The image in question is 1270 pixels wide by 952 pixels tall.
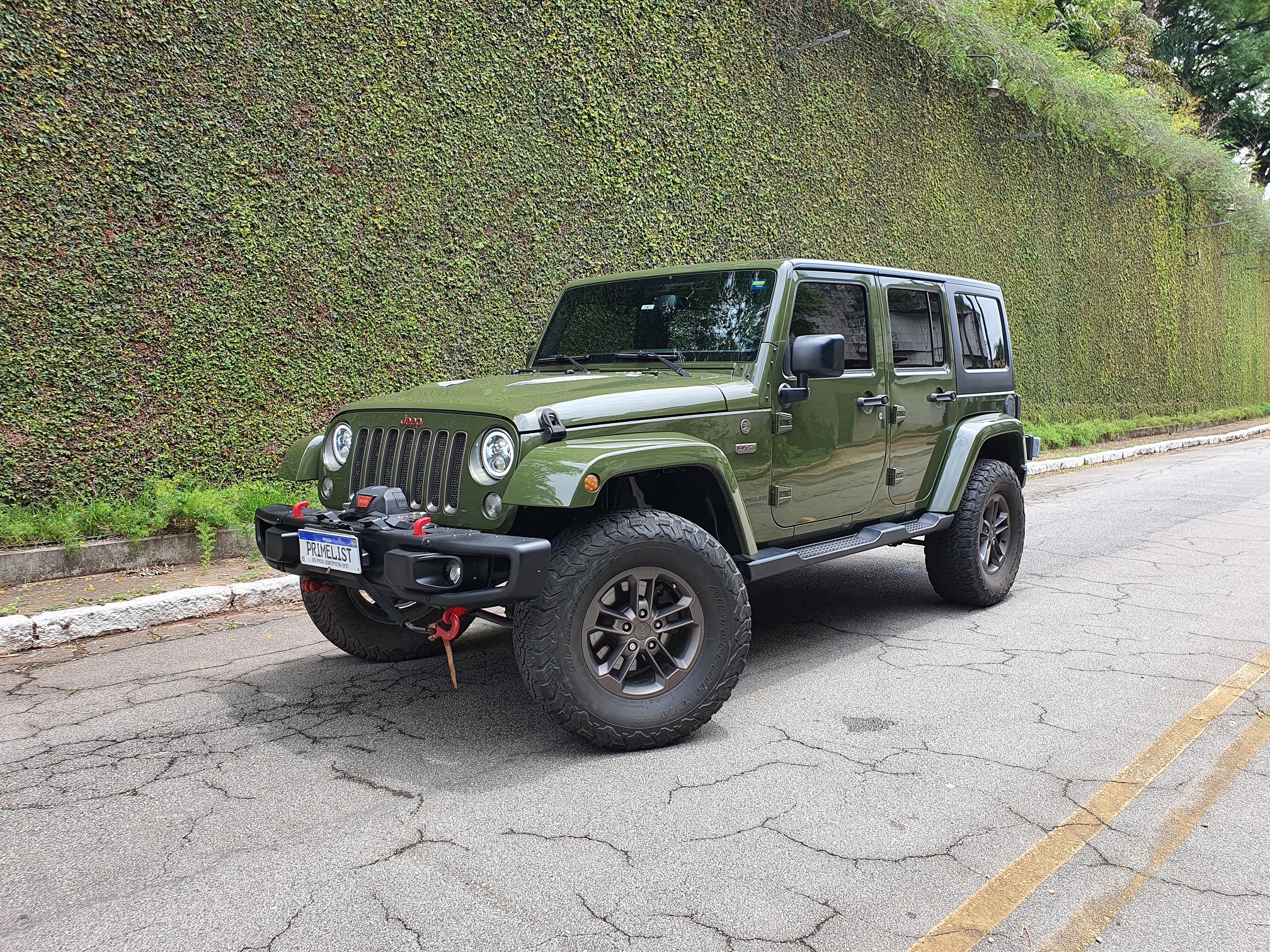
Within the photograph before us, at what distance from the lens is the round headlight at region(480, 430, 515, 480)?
147 inches

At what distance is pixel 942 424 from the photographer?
5824 millimetres

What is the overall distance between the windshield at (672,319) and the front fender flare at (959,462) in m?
1.78

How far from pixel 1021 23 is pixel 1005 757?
18631mm

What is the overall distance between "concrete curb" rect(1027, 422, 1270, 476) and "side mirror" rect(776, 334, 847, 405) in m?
7.00

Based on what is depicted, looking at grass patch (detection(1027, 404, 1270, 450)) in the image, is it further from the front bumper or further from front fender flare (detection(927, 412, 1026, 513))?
→ the front bumper

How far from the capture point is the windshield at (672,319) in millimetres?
4719

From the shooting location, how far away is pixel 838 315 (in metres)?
5.06

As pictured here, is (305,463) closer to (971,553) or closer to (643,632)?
(643,632)

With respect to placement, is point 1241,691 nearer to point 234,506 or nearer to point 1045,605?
point 1045,605

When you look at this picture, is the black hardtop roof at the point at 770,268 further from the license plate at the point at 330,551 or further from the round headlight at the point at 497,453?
the license plate at the point at 330,551

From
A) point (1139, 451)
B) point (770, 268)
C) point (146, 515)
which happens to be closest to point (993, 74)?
point (1139, 451)

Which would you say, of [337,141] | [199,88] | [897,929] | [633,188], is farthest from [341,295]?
[897,929]

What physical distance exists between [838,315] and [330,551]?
2.81 meters

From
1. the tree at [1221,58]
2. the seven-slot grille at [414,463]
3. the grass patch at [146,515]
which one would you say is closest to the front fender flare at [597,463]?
the seven-slot grille at [414,463]
